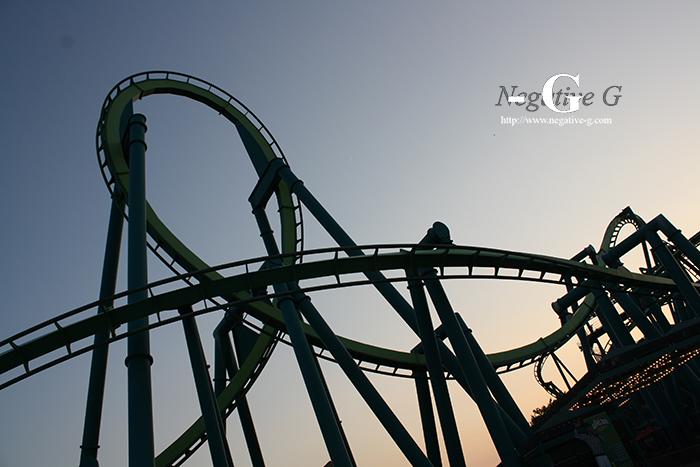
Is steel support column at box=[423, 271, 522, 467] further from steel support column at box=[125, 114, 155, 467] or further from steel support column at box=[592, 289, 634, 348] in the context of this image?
steel support column at box=[592, 289, 634, 348]

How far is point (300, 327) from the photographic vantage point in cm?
992

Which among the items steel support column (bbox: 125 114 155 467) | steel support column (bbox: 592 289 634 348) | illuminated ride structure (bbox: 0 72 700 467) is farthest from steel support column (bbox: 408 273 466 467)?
steel support column (bbox: 592 289 634 348)

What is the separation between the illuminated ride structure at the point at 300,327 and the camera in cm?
793

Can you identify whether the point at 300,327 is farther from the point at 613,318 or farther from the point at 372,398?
the point at 613,318

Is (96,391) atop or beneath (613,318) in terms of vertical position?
atop

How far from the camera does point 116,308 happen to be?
25.5ft

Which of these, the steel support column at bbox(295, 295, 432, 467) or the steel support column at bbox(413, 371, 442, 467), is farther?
the steel support column at bbox(413, 371, 442, 467)

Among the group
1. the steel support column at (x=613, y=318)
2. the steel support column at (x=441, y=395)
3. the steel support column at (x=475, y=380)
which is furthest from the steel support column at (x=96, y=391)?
the steel support column at (x=613, y=318)

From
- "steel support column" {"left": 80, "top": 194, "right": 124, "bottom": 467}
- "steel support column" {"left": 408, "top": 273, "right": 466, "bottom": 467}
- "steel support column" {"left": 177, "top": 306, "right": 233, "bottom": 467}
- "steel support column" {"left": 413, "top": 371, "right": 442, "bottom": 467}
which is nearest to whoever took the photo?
"steel support column" {"left": 80, "top": 194, "right": 124, "bottom": 467}

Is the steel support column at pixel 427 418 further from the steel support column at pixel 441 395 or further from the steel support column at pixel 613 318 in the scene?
the steel support column at pixel 613 318

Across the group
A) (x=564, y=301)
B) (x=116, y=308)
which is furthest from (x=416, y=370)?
(x=116, y=308)

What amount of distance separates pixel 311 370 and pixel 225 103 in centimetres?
895

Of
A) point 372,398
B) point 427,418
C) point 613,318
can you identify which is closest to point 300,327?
point 372,398

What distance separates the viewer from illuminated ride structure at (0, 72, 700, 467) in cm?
793
